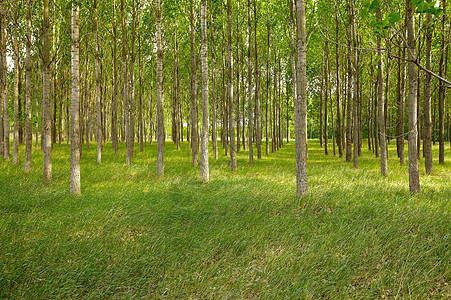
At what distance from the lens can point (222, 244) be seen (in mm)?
4680

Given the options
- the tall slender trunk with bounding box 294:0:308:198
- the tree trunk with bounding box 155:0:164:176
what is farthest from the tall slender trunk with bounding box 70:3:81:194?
the tall slender trunk with bounding box 294:0:308:198

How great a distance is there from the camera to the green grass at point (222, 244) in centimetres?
349

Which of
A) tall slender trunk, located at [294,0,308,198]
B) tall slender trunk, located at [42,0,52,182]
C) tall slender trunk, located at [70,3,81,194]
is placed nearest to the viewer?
tall slender trunk, located at [294,0,308,198]

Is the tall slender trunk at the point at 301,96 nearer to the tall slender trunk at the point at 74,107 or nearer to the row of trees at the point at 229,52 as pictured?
the row of trees at the point at 229,52

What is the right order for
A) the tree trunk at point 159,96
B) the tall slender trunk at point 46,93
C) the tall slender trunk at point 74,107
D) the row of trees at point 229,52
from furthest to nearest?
the tree trunk at point 159,96 < the tall slender trunk at point 46,93 < the tall slender trunk at point 74,107 < the row of trees at point 229,52

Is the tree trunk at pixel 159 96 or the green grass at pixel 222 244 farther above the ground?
A: the tree trunk at pixel 159 96

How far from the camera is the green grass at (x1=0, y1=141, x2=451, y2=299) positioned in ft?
11.4

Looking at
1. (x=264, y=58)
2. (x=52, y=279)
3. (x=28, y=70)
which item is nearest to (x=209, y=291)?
(x=52, y=279)

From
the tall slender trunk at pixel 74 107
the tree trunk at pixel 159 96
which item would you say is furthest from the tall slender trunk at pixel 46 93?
the tree trunk at pixel 159 96

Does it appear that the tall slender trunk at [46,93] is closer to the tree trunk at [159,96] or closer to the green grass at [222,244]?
the green grass at [222,244]

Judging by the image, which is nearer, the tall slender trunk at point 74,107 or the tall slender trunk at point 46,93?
the tall slender trunk at point 74,107

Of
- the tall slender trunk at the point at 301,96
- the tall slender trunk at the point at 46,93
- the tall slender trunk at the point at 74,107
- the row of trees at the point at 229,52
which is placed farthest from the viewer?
the tall slender trunk at the point at 46,93

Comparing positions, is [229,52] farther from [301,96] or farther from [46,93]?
[46,93]

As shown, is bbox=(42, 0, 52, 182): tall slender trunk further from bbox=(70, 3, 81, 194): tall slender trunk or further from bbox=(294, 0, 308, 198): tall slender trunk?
bbox=(294, 0, 308, 198): tall slender trunk
